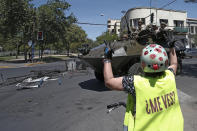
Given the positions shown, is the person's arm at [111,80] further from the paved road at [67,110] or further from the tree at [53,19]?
the tree at [53,19]

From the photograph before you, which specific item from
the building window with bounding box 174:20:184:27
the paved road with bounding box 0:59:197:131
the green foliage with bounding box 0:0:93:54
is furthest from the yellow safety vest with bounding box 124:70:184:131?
the building window with bounding box 174:20:184:27

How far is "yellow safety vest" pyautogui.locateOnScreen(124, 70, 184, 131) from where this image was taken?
1.62 m

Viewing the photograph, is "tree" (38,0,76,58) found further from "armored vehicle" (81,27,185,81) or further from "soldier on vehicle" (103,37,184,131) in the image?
"soldier on vehicle" (103,37,184,131)

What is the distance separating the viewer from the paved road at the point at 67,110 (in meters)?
3.90

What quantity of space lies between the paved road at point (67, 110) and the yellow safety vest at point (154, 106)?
2147mm

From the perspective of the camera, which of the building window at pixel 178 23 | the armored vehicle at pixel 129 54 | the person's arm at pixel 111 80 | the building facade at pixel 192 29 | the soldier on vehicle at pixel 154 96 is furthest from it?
the building facade at pixel 192 29

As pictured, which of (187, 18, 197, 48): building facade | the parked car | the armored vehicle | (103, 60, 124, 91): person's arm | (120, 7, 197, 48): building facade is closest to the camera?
(103, 60, 124, 91): person's arm

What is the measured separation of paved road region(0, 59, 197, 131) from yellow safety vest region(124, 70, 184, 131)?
215 cm

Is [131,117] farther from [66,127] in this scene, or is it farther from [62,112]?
[62,112]

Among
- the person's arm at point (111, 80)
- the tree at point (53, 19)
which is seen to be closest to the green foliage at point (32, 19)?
the tree at point (53, 19)

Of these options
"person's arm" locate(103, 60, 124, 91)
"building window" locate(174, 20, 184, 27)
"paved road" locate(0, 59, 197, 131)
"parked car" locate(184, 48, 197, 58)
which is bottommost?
"paved road" locate(0, 59, 197, 131)

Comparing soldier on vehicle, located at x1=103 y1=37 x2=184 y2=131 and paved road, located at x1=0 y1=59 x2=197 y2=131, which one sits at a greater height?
soldier on vehicle, located at x1=103 y1=37 x2=184 y2=131

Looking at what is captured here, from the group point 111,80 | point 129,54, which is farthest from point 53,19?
point 111,80

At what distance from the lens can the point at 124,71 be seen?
691 cm
